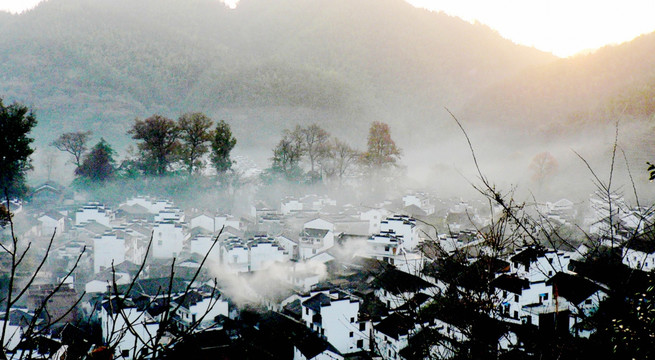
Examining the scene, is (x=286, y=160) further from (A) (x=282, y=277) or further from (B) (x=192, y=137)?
(A) (x=282, y=277)

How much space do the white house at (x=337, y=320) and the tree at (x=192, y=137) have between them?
10.6m

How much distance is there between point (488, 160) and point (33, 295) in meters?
25.2

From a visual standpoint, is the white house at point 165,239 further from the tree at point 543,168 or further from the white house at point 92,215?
the tree at point 543,168

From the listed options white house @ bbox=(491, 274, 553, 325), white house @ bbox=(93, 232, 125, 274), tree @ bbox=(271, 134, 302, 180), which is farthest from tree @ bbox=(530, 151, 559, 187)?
white house @ bbox=(93, 232, 125, 274)

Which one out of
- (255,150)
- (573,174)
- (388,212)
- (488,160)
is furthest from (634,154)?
(255,150)

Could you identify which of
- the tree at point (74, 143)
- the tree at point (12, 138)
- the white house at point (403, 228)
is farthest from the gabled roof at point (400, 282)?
the tree at point (74, 143)

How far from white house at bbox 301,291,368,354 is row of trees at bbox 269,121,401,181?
1145cm

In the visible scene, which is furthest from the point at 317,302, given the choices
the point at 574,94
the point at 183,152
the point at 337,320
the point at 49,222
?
the point at 574,94

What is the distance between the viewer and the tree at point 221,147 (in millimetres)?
16516

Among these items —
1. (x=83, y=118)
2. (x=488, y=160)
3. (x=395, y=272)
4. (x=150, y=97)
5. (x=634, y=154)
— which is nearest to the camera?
(x=395, y=272)

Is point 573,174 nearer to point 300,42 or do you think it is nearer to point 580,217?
point 580,217

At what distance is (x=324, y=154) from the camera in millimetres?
19672

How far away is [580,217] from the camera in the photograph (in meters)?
14.4

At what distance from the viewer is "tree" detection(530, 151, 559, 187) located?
20094 mm
